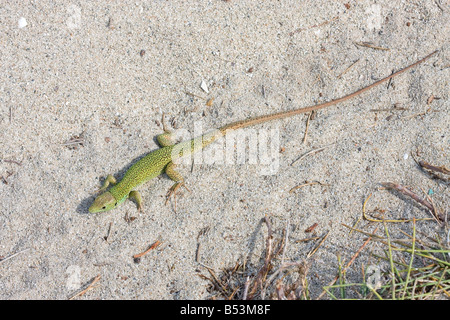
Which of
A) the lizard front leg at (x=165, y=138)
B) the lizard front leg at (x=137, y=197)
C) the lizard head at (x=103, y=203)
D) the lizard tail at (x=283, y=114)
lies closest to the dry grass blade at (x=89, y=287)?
the lizard head at (x=103, y=203)

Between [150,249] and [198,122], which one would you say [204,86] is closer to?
[198,122]

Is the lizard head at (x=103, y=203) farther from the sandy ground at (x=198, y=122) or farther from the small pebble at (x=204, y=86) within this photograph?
the small pebble at (x=204, y=86)

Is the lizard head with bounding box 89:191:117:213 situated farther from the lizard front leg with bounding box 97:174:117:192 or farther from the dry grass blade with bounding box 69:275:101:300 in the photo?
the dry grass blade with bounding box 69:275:101:300

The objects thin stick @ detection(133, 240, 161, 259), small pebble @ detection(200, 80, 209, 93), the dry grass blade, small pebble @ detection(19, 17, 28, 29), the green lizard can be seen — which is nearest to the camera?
the dry grass blade

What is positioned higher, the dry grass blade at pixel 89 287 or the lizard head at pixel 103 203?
the lizard head at pixel 103 203

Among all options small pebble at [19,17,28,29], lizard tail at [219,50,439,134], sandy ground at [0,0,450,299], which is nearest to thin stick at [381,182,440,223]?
sandy ground at [0,0,450,299]

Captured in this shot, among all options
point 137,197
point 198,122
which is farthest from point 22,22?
point 137,197

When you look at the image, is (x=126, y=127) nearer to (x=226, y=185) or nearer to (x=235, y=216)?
(x=226, y=185)
